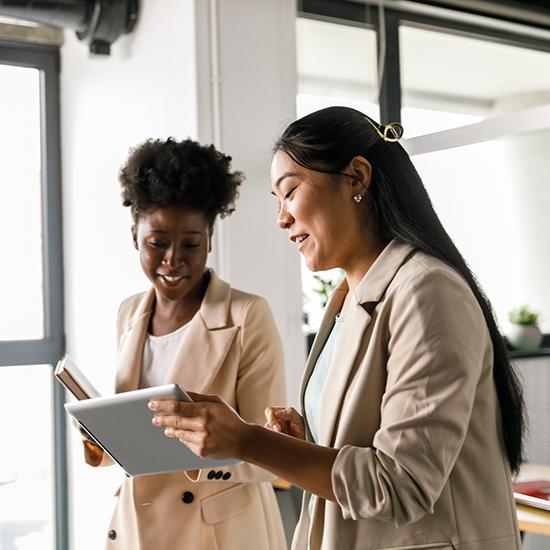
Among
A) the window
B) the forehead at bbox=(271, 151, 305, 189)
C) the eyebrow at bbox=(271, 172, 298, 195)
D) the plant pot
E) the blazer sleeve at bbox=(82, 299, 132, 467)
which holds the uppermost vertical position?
the window

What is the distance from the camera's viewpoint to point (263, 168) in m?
3.25

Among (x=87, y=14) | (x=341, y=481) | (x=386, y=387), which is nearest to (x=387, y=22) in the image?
(x=87, y=14)

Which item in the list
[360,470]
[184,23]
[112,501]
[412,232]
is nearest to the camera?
[360,470]

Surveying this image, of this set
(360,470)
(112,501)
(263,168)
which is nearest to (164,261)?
(360,470)

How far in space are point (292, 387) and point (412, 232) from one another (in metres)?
2.06

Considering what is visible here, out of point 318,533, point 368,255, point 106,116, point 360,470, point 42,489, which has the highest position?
point 106,116

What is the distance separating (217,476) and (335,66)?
7.23 feet

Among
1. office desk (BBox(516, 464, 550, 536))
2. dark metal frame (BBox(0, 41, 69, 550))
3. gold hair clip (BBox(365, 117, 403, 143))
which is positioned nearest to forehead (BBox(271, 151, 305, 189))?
gold hair clip (BBox(365, 117, 403, 143))

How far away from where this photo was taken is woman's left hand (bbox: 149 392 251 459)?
1207 millimetres

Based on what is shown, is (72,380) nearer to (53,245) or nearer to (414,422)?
(414,422)

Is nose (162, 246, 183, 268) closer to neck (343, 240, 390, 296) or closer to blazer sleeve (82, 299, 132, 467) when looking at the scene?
blazer sleeve (82, 299, 132, 467)

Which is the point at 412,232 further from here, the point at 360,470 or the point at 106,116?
the point at 106,116

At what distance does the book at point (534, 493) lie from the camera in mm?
2295

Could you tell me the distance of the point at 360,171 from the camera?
1309 mm
